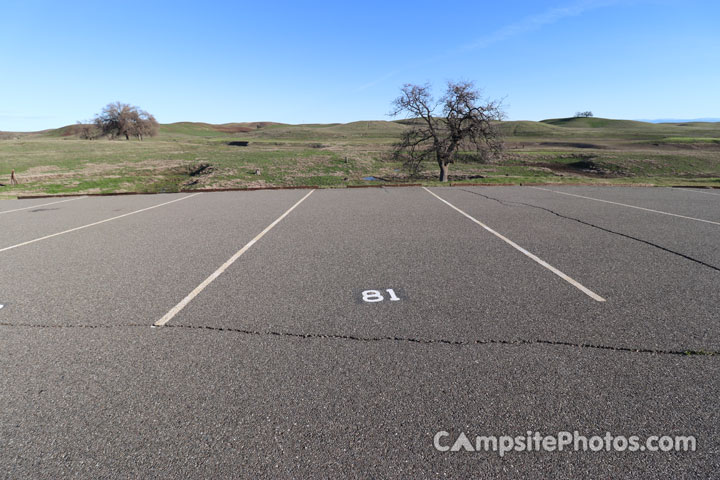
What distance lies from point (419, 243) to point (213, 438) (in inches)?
222

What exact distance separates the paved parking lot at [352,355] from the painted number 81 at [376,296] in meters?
0.03

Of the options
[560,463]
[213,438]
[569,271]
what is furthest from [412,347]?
[569,271]

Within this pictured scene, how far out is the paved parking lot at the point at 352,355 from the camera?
2.32 metres

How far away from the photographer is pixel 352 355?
11.1 ft

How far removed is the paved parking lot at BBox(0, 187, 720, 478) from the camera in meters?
2.32

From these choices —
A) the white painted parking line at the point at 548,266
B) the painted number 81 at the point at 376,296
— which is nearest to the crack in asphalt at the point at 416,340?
the painted number 81 at the point at 376,296

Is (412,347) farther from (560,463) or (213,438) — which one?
(213,438)

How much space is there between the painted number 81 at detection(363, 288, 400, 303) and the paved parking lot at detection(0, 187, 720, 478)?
3 centimetres

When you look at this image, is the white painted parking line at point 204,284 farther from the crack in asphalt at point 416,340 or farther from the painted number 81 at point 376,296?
the painted number 81 at point 376,296

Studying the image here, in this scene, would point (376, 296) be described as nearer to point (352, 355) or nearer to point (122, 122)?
point (352, 355)

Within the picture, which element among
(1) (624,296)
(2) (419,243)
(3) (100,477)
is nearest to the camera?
(3) (100,477)

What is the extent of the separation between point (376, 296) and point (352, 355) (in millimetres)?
1444

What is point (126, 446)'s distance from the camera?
7.86ft

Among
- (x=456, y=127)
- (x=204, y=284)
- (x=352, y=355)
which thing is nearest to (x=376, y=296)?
(x=352, y=355)
